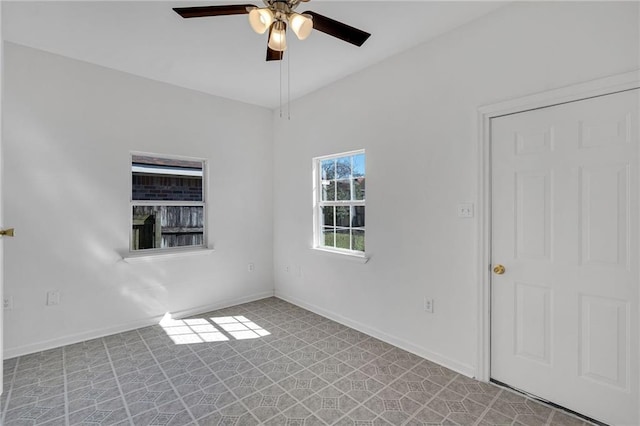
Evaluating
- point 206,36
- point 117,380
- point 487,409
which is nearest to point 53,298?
point 117,380

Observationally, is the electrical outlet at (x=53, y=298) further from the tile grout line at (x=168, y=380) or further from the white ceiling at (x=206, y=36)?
the white ceiling at (x=206, y=36)

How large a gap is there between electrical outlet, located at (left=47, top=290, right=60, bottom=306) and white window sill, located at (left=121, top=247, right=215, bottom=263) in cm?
62

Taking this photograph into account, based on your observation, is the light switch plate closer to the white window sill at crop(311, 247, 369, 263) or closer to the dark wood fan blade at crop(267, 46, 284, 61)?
the white window sill at crop(311, 247, 369, 263)

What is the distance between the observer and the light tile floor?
6.47 feet

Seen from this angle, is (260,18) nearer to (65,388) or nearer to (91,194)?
(91,194)

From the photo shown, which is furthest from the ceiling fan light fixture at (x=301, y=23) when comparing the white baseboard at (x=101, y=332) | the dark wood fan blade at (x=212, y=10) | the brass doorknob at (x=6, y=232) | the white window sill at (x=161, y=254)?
the white baseboard at (x=101, y=332)

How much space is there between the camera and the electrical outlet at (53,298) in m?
2.90

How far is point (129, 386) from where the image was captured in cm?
231

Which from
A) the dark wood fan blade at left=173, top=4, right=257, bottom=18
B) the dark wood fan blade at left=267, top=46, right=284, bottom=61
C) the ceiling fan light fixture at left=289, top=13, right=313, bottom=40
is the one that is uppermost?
the dark wood fan blade at left=173, top=4, right=257, bottom=18

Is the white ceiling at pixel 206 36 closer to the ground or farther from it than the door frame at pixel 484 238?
farther from it

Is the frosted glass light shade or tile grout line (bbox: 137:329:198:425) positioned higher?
the frosted glass light shade

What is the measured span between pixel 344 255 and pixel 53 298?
290 centimetres

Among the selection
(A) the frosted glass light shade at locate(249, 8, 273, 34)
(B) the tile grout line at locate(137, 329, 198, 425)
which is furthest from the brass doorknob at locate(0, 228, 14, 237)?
(A) the frosted glass light shade at locate(249, 8, 273, 34)

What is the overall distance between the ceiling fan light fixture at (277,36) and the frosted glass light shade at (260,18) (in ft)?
0.37
